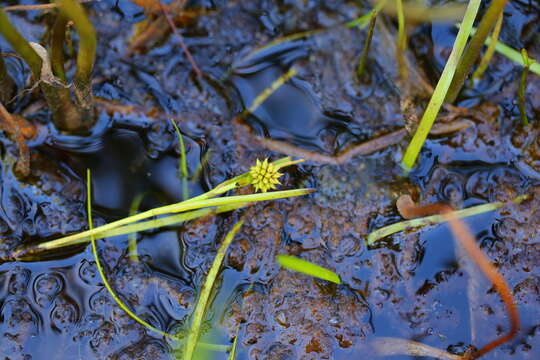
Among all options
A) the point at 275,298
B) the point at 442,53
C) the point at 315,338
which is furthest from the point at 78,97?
the point at 442,53

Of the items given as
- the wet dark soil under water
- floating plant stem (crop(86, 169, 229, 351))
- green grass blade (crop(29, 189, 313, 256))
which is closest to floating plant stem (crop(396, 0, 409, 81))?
the wet dark soil under water

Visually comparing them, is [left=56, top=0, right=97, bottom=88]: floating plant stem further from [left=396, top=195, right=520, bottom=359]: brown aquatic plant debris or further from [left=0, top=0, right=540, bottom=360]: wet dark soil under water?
[left=396, top=195, right=520, bottom=359]: brown aquatic plant debris

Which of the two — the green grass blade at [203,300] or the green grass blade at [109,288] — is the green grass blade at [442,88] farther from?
the green grass blade at [109,288]

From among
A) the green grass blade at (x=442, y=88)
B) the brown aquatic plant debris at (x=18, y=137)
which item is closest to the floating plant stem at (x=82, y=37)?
the brown aquatic plant debris at (x=18, y=137)

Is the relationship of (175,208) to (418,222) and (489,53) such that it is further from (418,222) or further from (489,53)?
(489,53)

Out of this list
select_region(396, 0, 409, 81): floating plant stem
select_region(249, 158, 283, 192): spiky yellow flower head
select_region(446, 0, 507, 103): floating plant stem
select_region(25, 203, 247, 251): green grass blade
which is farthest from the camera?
select_region(396, 0, 409, 81): floating plant stem

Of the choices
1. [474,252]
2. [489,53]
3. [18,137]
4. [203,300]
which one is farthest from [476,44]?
[18,137]
